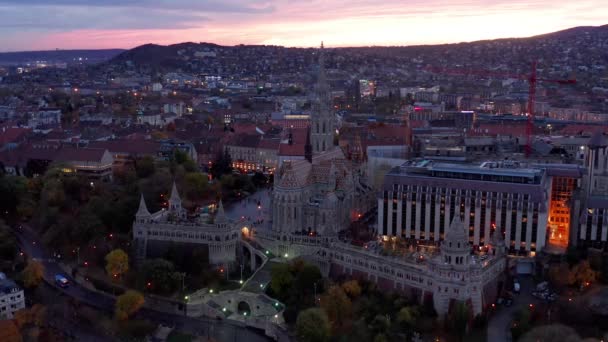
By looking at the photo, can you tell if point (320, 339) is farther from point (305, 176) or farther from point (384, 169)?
point (384, 169)

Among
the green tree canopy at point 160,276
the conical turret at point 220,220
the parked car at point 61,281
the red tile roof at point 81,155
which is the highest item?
the red tile roof at point 81,155

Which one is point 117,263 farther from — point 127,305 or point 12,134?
point 12,134

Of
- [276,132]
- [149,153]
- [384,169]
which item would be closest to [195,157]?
[149,153]

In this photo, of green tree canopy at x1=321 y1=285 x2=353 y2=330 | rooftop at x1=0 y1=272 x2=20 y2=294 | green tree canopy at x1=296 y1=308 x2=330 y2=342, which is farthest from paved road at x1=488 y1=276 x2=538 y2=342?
rooftop at x1=0 y1=272 x2=20 y2=294

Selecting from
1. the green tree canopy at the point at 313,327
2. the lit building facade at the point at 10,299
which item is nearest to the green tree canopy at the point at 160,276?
the lit building facade at the point at 10,299

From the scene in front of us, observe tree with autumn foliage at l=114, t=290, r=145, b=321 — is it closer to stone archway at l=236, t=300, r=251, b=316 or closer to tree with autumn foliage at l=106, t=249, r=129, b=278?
tree with autumn foliage at l=106, t=249, r=129, b=278

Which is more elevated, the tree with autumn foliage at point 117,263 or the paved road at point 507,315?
the tree with autumn foliage at point 117,263

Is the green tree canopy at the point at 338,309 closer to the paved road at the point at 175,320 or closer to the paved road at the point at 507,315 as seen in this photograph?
the paved road at the point at 175,320

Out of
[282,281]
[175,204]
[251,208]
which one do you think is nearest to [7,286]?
[175,204]

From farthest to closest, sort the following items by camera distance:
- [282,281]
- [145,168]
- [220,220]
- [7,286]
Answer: [145,168], [220,220], [7,286], [282,281]
